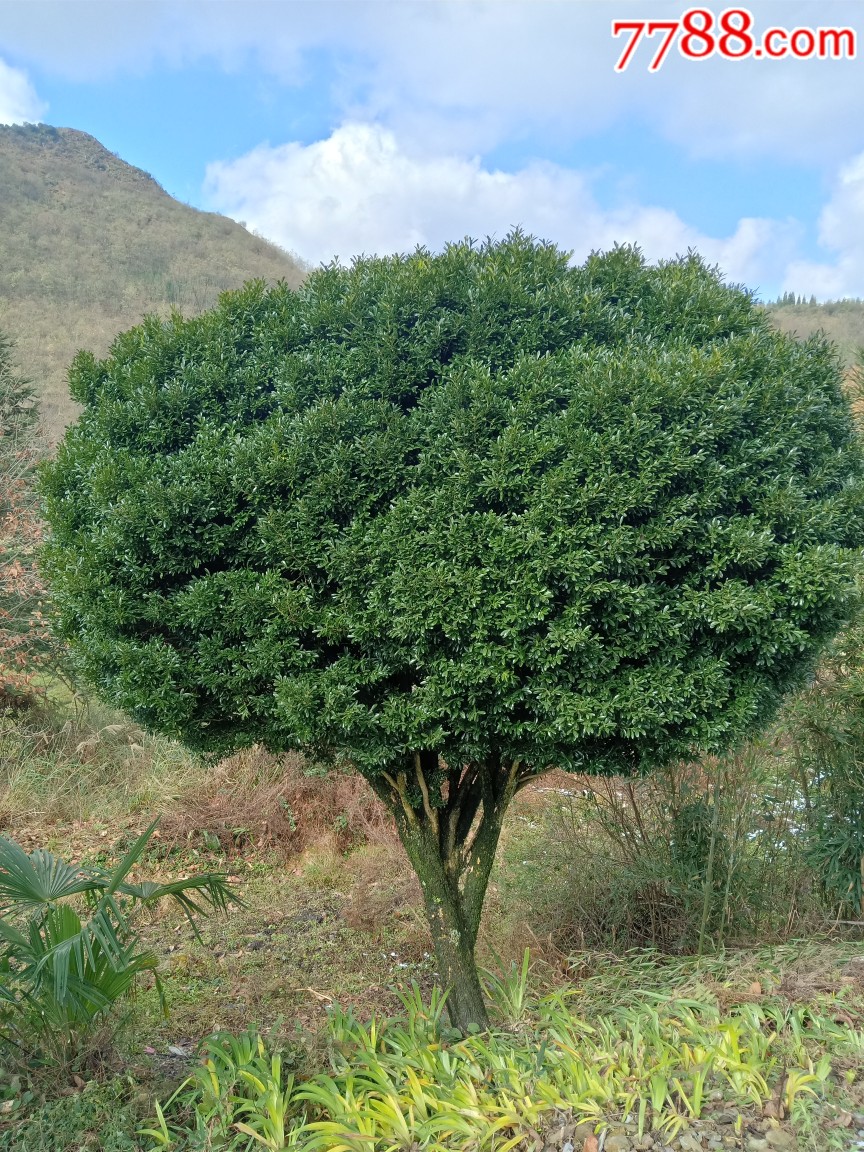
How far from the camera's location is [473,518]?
3350 mm

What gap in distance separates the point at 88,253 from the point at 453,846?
4304 centimetres

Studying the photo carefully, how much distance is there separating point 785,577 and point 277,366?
2.63 metres

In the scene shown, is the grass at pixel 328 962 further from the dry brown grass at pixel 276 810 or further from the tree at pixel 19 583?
the tree at pixel 19 583

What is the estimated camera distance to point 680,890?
17.5 ft

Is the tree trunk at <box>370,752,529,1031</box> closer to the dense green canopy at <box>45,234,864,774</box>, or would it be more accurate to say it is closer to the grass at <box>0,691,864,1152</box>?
the grass at <box>0,691,864,1152</box>

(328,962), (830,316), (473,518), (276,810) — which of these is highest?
(830,316)

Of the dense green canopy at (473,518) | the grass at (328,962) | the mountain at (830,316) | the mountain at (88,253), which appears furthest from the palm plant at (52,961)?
the mountain at (830,316)

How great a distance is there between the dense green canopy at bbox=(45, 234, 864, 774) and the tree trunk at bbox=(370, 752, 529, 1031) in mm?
485

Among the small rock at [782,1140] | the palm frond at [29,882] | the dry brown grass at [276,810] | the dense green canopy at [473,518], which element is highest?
the dense green canopy at [473,518]

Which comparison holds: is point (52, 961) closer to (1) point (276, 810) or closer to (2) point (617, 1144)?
(2) point (617, 1144)

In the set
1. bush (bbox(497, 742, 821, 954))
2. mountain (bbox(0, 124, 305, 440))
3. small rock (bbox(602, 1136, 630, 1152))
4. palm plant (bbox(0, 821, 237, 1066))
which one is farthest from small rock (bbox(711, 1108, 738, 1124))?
mountain (bbox(0, 124, 305, 440))

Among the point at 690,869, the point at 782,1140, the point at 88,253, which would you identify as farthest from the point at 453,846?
the point at 88,253

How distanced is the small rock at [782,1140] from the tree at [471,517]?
148 cm

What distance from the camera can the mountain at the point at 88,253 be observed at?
30969mm
